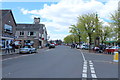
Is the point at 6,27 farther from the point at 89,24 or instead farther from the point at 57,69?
the point at 57,69

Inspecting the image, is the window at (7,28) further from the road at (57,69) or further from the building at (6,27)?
the road at (57,69)

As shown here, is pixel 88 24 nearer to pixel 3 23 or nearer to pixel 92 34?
pixel 92 34

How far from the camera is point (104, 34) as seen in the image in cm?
5016

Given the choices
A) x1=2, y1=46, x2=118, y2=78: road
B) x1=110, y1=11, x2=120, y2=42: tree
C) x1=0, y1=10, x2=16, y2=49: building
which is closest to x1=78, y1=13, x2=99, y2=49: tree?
x1=110, y1=11, x2=120, y2=42: tree

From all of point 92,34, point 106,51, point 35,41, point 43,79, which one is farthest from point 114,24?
point 35,41

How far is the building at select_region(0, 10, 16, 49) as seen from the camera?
92.3ft

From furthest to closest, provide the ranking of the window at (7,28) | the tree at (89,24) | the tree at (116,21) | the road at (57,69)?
1. the tree at (89,24)
2. the window at (7,28)
3. the tree at (116,21)
4. the road at (57,69)

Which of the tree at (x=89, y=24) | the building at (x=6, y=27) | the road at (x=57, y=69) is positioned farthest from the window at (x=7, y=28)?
the tree at (x=89, y=24)

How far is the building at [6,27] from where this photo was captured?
92.3 ft

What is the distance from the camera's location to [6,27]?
29.9m

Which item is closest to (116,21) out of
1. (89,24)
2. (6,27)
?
(89,24)

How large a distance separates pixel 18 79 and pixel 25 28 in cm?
A: 4837

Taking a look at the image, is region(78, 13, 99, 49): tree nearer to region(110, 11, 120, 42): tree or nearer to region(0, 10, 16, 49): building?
region(110, 11, 120, 42): tree

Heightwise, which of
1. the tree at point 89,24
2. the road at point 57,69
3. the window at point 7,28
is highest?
the tree at point 89,24
